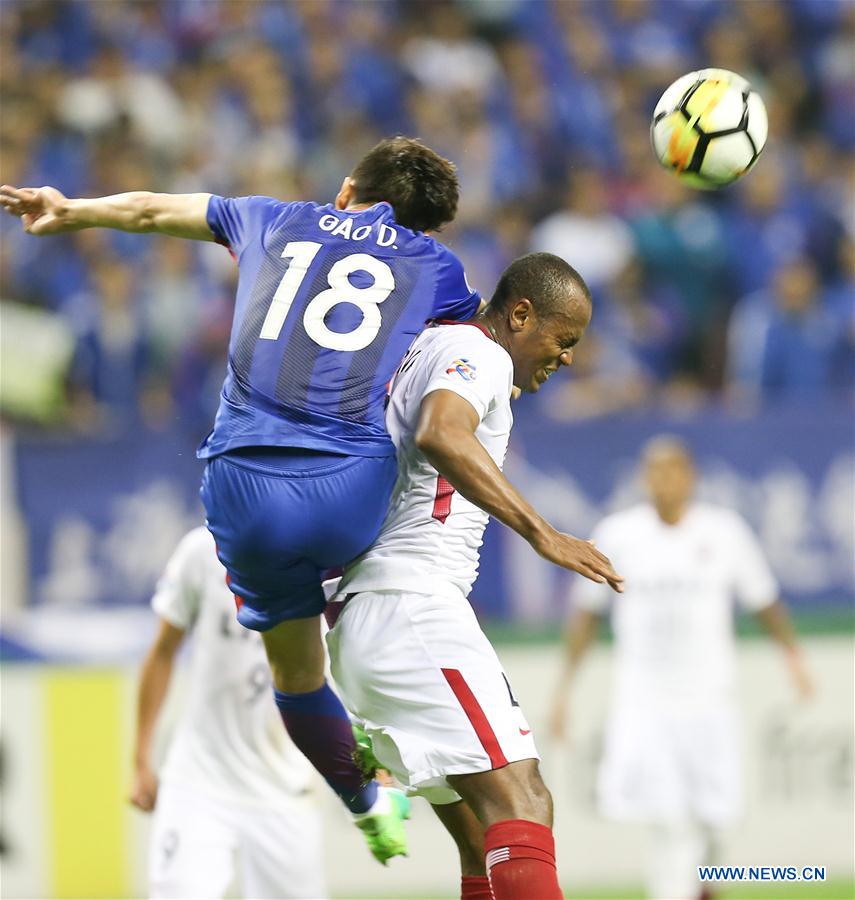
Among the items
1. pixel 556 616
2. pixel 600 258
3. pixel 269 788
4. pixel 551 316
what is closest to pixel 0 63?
pixel 600 258

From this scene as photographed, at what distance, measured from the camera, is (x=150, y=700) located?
5.99 m

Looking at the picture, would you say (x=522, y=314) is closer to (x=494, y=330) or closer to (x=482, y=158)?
(x=494, y=330)

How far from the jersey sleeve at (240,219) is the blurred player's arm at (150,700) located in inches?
69.5

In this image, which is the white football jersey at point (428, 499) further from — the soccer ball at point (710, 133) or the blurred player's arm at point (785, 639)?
the blurred player's arm at point (785, 639)

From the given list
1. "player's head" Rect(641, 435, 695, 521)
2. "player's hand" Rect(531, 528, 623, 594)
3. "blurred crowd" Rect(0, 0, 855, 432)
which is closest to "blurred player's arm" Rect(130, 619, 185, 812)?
"player's hand" Rect(531, 528, 623, 594)

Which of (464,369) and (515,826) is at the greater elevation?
(464,369)

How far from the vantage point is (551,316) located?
15.0 feet

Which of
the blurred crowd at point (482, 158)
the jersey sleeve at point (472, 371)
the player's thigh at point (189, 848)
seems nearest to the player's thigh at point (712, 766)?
the blurred crowd at point (482, 158)

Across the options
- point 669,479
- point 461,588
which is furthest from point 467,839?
point 669,479

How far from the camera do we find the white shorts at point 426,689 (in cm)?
419

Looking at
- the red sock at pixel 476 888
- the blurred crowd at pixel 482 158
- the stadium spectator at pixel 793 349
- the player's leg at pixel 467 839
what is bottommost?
the red sock at pixel 476 888

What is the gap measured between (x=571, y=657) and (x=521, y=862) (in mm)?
4852

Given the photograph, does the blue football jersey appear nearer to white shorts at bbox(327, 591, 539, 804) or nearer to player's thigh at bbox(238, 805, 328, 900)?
white shorts at bbox(327, 591, 539, 804)

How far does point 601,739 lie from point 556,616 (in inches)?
47.0
